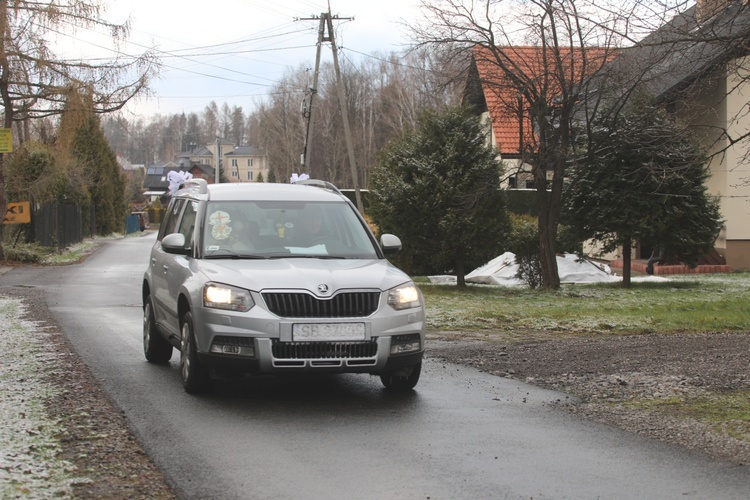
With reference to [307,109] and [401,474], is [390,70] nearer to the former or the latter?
[307,109]

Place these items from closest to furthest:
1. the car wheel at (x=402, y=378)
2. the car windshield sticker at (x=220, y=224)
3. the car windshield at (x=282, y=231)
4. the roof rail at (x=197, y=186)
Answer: the car wheel at (x=402, y=378)
the car windshield at (x=282, y=231)
the car windshield sticker at (x=220, y=224)
the roof rail at (x=197, y=186)

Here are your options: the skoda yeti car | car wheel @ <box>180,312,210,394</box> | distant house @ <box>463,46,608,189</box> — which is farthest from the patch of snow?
car wheel @ <box>180,312,210,394</box>

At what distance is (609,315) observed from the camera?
16.1 metres

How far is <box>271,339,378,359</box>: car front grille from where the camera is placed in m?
7.57

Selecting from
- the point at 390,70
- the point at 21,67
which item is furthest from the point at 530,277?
the point at 390,70

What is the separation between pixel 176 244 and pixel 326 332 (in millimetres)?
1950

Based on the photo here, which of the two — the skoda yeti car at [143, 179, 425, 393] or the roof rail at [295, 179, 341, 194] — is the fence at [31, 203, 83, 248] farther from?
the skoda yeti car at [143, 179, 425, 393]

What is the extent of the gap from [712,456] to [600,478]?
991mm

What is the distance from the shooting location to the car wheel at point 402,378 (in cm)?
840

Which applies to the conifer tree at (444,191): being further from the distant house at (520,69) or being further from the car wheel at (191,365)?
the car wheel at (191,365)

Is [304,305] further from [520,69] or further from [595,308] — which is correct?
[520,69]

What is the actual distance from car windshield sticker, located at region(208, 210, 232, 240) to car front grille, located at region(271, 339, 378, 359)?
164 cm

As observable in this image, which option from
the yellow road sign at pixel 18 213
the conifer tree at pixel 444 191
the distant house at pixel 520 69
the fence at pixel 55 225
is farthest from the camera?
the fence at pixel 55 225

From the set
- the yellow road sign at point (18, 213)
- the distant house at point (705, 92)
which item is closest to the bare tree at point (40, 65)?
the yellow road sign at point (18, 213)
